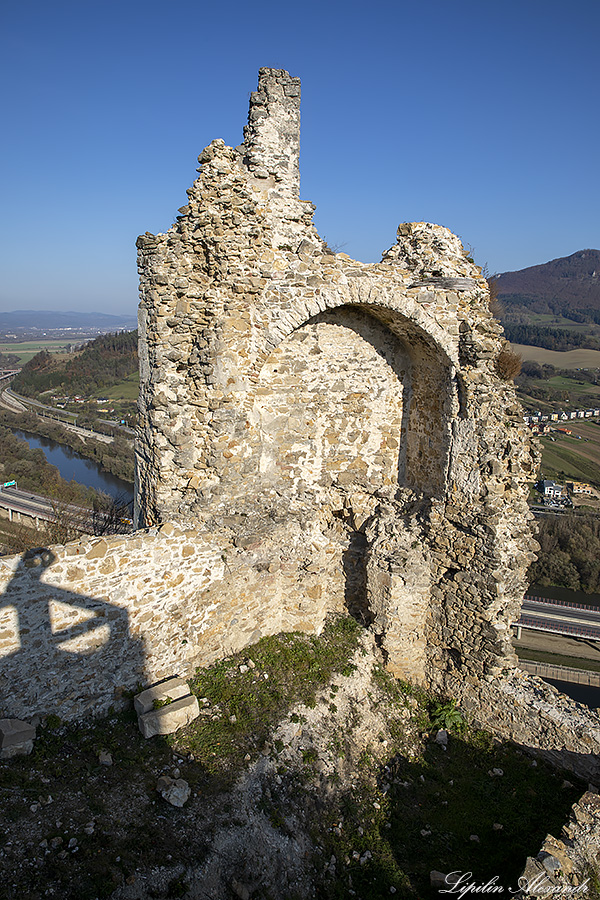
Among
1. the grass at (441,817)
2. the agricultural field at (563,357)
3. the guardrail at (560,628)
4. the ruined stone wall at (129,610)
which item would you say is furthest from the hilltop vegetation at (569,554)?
the agricultural field at (563,357)

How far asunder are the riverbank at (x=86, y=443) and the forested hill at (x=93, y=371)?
33.1 ft

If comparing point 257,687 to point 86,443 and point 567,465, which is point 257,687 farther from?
point 86,443

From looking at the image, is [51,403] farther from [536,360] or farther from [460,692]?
[460,692]

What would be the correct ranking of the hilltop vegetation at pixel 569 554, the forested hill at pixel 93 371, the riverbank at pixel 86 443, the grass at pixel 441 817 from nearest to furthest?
the grass at pixel 441 817
the hilltop vegetation at pixel 569 554
the riverbank at pixel 86 443
the forested hill at pixel 93 371

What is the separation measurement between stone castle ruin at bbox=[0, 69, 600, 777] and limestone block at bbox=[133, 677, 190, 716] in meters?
Result: 0.19

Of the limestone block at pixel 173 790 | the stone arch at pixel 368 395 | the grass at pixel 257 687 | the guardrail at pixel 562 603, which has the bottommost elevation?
the guardrail at pixel 562 603

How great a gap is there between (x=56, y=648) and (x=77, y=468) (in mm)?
45378

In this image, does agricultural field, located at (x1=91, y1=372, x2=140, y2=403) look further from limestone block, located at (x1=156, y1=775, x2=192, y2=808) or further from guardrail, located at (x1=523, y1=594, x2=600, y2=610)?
limestone block, located at (x1=156, y1=775, x2=192, y2=808)

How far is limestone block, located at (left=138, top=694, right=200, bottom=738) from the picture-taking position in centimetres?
472

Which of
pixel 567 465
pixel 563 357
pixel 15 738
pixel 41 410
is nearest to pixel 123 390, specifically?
pixel 41 410

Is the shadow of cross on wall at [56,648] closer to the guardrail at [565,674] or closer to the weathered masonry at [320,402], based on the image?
the weathered masonry at [320,402]

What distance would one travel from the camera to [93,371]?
6750 cm

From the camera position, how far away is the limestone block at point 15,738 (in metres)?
4.12

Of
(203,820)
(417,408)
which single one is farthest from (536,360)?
(203,820)
